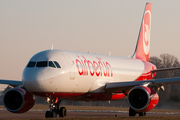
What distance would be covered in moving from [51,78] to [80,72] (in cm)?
283

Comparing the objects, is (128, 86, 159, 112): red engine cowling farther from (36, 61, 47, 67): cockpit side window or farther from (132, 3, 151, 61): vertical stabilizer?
(132, 3, 151, 61): vertical stabilizer

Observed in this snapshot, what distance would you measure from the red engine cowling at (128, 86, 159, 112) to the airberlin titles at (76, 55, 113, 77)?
3005 millimetres

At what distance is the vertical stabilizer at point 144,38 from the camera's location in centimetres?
3083

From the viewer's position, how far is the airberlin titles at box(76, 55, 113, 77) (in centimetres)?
2052

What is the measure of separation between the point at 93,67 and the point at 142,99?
3828 millimetres

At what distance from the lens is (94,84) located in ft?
70.5

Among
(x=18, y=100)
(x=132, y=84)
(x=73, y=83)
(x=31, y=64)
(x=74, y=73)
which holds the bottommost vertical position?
(x=18, y=100)

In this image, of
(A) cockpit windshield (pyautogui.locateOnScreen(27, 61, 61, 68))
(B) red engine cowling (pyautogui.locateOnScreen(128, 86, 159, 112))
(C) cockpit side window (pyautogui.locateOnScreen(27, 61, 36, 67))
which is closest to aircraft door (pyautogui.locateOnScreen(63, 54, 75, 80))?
(A) cockpit windshield (pyautogui.locateOnScreen(27, 61, 61, 68))

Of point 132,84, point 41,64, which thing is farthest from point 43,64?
point 132,84

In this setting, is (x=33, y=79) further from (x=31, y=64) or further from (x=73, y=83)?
(x=73, y=83)

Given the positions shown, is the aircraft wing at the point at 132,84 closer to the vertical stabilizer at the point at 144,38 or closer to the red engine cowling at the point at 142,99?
the red engine cowling at the point at 142,99

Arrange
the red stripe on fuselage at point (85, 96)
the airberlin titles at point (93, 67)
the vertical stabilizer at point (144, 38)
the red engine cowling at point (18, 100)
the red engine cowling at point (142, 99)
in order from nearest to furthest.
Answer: the red stripe on fuselage at point (85, 96) → the red engine cowling at point (142, 99) → the red engine cowling at point (18, 100) → the airberlin titles at point (93, 67) → the vertical stabilizer at point (144, 38)

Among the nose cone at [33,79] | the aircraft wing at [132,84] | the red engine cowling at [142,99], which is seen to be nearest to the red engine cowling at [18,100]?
the nose cone at [33,79]

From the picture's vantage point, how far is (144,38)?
31.8 meters
